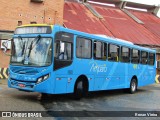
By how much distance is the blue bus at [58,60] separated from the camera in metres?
12.4

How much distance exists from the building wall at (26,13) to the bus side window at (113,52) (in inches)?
512

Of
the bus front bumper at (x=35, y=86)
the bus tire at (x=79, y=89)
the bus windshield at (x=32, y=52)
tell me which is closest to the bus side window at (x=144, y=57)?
the bus tire at (x=79, y=89)

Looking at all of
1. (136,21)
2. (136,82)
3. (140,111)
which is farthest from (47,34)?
(136,21)

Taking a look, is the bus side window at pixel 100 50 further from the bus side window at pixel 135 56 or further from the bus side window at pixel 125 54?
the bus side window at pixel 135 56

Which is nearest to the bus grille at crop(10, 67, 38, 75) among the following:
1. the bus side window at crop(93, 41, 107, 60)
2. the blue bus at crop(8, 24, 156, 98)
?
the blue bus at crop(8, 24, 156, 98)

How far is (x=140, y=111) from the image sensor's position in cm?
1245

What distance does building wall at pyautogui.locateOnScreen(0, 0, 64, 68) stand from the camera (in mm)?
28047

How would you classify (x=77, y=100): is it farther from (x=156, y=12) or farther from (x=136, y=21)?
(x=156, y=12)

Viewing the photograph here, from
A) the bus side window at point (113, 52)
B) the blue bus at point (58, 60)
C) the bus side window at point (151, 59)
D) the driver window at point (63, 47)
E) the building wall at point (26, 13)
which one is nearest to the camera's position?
the blue bus at point (58, 60)

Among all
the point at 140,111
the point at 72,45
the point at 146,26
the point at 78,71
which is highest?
the point at 146,26

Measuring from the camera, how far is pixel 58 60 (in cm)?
1270

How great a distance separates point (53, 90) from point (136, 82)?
8980 millimetres

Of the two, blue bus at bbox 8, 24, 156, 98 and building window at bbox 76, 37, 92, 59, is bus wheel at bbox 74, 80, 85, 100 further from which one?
building window at bbox 76, 37, 92, 59

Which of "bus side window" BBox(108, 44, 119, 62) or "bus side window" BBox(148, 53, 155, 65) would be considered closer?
"bus side window" BBox(108, 44, 119, 62)
